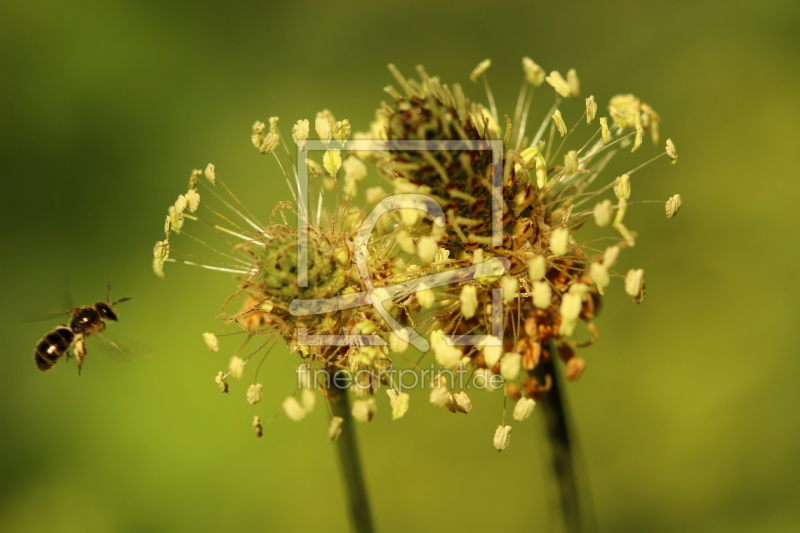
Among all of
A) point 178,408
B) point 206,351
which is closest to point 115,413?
point 178,408

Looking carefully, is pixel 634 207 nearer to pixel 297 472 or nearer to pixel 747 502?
pixel 747 502

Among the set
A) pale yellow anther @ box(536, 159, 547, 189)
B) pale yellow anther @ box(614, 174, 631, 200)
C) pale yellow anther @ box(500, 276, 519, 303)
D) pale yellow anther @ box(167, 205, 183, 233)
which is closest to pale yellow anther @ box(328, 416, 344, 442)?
pale yellow anther @ box(500, 276, 519, 303)

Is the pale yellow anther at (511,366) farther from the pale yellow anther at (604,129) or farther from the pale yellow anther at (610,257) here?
the pale yellow anther at (604,129)

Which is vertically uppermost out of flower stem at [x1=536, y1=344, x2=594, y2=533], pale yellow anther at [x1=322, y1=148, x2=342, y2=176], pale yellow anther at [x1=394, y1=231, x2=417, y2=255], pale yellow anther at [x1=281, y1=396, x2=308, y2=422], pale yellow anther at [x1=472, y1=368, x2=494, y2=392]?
pale yellow anther at [x1=322, y1=148, x2=342, y2=176]

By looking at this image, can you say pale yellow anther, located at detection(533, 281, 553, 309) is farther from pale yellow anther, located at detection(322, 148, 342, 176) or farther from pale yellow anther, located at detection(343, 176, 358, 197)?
pale yellow anther, located at detection(322, 148, 342, 176)
